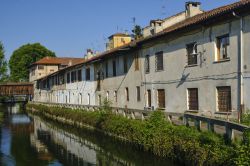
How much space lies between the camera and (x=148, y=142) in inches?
687

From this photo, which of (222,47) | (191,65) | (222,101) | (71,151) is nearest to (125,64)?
(191,65)

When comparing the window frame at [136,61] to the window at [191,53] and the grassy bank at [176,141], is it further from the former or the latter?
the window at [191,53]

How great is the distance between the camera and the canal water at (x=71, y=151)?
17.5 m

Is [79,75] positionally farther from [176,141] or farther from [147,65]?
[176,141]

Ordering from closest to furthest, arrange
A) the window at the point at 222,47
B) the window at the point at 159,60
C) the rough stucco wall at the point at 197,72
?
1. the rough stucco wall at the point at 197,72
2. the window at the point at 222,47
3. the window at the point at 159,60

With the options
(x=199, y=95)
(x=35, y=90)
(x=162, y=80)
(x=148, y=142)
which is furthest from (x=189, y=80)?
(x=35, y=90)

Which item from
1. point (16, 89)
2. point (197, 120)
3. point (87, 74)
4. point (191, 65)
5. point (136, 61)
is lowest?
point (197, 120)

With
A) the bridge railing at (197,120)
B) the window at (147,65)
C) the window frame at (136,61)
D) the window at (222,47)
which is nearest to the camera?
the bridge railing at (197,120)

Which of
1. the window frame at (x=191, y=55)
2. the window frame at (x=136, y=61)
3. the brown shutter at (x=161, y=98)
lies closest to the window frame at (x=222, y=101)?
the window frame at (x=191, y=55)

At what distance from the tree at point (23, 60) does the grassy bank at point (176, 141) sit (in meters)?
63.2

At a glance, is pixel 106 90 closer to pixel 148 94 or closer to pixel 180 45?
pixel 148 94

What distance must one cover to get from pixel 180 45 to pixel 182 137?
920 centimetres

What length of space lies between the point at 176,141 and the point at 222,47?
6.61 meters

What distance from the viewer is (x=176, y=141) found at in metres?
14.7
